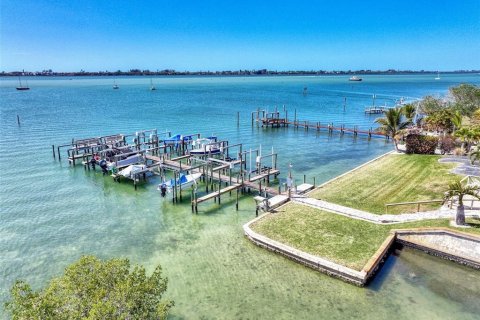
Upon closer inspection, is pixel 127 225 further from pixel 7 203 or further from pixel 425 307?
pixel 425 307

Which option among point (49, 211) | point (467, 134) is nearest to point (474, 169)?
point (467, 134)

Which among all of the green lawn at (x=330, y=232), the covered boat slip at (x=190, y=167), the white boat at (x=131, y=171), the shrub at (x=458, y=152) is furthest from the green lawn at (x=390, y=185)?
the white boat at (x=131, y=171)

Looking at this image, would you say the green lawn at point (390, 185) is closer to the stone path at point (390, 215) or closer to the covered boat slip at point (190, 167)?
the stone path at point (390, 215)

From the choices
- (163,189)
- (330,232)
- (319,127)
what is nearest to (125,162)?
(163,189)

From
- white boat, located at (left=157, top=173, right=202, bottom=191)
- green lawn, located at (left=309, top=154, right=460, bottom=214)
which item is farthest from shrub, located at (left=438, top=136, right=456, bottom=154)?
white boat, located at (left=157, top=173, right=202, bottom=191)

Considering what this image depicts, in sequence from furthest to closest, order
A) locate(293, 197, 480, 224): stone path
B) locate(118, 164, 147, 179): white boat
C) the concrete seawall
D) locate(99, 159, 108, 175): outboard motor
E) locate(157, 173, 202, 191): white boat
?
locate(99, 159, 108, 175): outboard motor → locate(118, 164, 147, 179): white boat → locate(157, 173, 202, 191): white boat → locate(293, 197, 480, 224): stone path → the concrete seawall

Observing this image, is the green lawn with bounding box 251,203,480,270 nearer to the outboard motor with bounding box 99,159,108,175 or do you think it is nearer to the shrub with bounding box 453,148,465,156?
the shrub with bounding box 453,148,465,156
